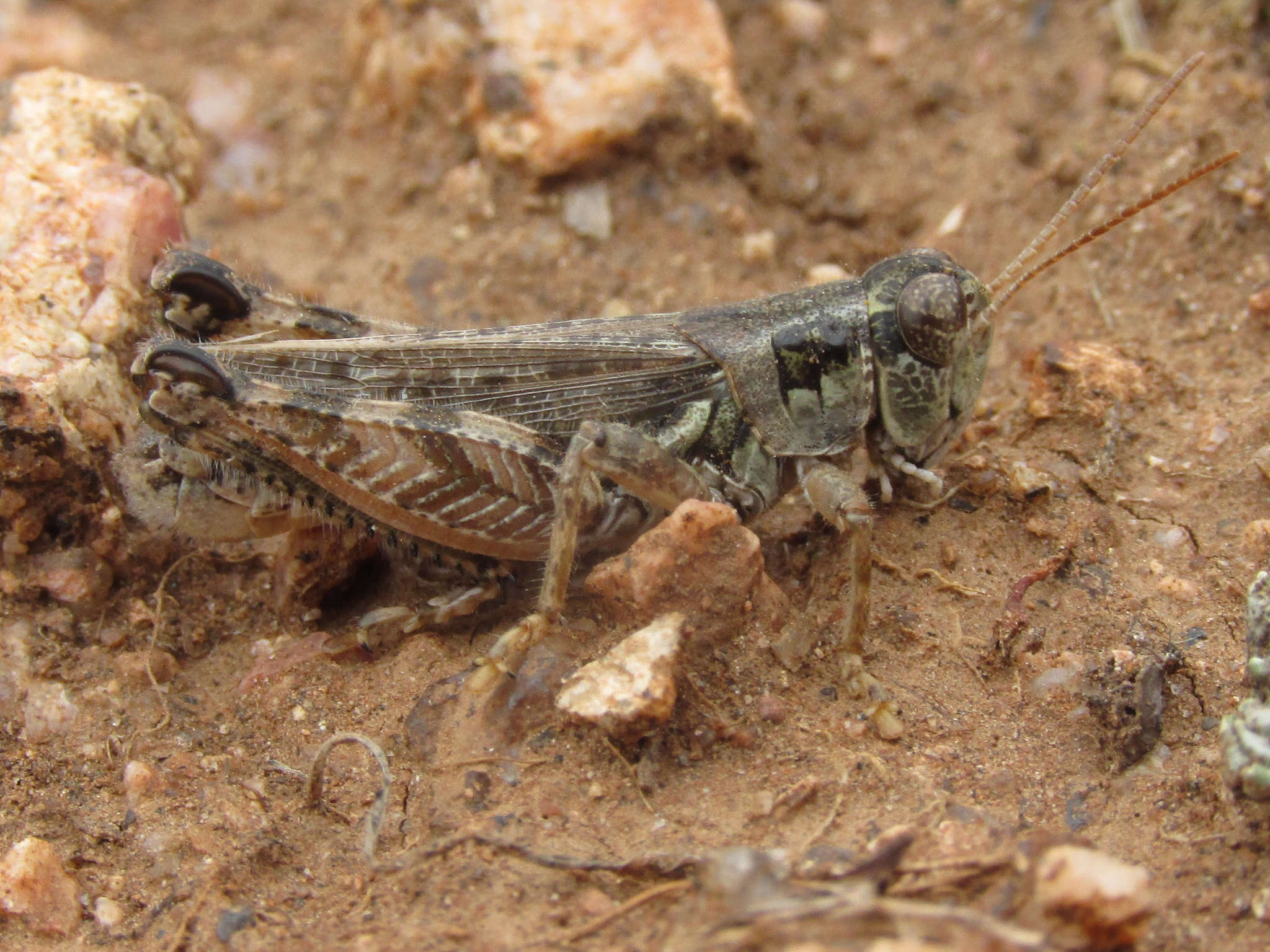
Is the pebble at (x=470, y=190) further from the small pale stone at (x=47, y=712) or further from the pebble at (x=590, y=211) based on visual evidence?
the small pale stone at (x=47, y=712)

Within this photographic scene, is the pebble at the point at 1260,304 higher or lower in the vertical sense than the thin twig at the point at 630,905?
higher

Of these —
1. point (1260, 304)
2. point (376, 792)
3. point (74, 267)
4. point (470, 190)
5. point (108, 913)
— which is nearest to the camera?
point (108, 913)

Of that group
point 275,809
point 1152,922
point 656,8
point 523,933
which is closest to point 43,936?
point 275,809

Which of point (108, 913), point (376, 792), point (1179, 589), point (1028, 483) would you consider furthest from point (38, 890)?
point (1179, 589)

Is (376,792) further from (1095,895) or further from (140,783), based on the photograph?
(1095,895)

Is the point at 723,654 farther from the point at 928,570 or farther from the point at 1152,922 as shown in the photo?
the point at 1152,922

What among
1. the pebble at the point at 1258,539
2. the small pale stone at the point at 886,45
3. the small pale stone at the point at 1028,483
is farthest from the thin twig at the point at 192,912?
the small pale stone at the point at 886,45
